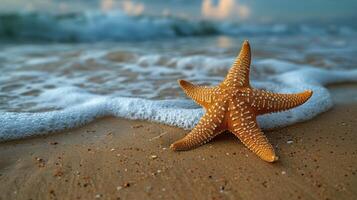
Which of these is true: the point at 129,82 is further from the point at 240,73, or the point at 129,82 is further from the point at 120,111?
the point at 240,73

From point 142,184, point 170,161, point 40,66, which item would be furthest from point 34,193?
point 40,66

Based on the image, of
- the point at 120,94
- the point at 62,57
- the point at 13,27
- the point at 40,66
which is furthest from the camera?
the point at 13,27

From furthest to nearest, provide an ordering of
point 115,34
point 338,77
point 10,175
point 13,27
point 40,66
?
point 115,34
point 13,27
point 40,66
point 338,77
point 10,175

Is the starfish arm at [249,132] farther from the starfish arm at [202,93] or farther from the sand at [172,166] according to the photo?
the starfish arm at [202,93]

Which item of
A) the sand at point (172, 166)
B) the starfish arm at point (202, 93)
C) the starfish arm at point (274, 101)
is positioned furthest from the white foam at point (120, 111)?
the starfish arm at point (274, 101)

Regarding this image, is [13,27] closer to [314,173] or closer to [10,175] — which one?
[10,175]

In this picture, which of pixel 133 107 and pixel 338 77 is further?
pixel 338 77
